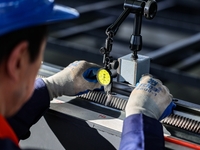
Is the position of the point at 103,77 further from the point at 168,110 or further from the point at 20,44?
the point at 20,44

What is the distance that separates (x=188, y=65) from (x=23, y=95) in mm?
2770

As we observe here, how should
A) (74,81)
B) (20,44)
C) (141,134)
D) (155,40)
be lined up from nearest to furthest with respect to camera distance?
1. (20,44)
2. (141,134)
3. (74,81)
4. (155,40)

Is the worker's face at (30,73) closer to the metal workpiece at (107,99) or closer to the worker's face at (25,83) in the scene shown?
the worker's face at (25,83)

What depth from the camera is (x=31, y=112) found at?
4.33ft

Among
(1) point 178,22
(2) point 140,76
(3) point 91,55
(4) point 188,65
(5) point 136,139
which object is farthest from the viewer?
(1) point 178,22

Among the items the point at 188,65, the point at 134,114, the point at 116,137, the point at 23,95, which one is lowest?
the point at 188,65

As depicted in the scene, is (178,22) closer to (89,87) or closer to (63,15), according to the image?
(89,87)

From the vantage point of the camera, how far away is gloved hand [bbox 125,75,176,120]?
3.97 feet

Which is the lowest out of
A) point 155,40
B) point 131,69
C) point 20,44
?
point 155,40

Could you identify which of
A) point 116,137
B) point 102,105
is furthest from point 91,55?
point 116,137

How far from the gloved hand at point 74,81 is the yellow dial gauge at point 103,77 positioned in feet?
0.19

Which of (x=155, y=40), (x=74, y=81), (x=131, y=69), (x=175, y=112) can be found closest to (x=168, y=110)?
(x=175, y=112)

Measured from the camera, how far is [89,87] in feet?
4.71

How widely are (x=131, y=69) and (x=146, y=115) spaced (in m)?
0.22
